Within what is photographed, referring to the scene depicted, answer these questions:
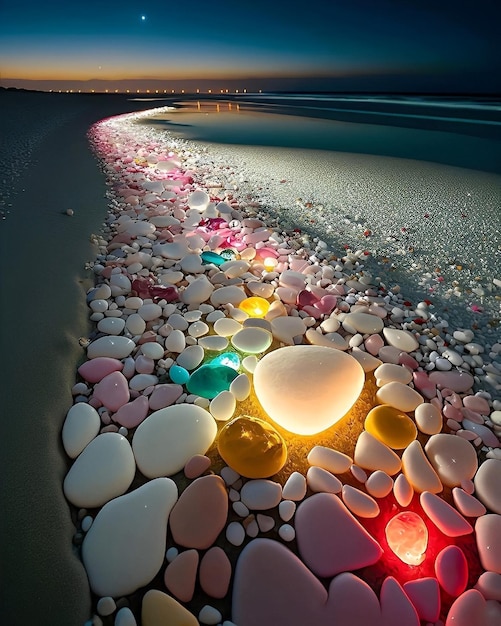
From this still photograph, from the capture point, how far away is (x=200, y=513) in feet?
2.74

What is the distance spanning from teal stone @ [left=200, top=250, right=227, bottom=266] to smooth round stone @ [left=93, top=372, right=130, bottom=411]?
2.79 ft

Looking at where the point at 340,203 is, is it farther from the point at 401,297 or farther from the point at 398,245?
the point at 401,297

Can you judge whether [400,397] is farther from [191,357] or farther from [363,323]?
[191,357]

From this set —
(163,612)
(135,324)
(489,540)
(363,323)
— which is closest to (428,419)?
(489,540)

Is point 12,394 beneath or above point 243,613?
above

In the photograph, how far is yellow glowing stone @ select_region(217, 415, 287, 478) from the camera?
36.0 inches

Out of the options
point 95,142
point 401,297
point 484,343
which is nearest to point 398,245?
point 401,297

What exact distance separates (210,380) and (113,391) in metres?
0.29

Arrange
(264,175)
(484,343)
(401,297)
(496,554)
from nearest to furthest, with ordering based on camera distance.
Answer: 1. (496,554)
2. (484,343)
3. (401,297)
4. (264,175)

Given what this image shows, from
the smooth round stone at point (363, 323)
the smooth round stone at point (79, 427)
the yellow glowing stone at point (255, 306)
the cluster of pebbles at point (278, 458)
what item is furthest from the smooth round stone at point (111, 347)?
the smooth round stone at point (363, 323)

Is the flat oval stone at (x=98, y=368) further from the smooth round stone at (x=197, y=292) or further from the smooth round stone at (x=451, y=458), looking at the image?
the smooth round stone at (x=451, y=458)

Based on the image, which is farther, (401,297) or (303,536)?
(401,297)

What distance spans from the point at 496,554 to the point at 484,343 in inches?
33.5

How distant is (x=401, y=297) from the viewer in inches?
67.8
